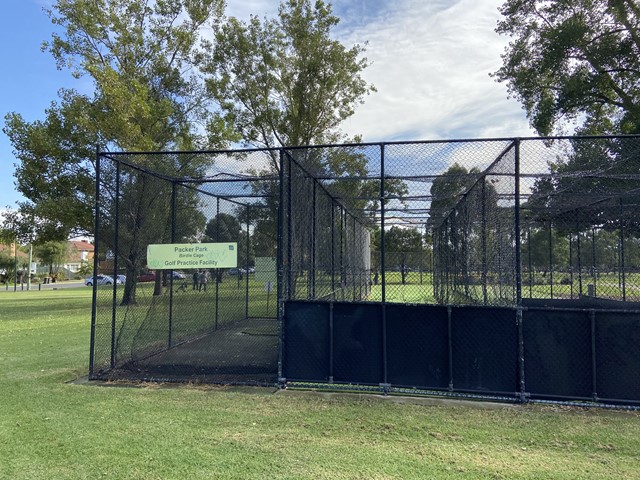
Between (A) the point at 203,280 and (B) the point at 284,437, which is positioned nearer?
(B) the point at 284,437

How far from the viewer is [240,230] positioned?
966 cm

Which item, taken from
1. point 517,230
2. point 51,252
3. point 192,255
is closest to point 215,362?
point 192,255

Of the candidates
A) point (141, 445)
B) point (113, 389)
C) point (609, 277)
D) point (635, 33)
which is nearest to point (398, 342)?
point (141, 445)

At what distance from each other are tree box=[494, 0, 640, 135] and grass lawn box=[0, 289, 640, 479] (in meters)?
14.3

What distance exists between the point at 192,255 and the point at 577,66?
51.9 feet

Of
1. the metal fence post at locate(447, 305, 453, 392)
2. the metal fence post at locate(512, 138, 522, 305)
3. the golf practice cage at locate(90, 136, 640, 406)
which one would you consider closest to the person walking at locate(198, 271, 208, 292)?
the golf practice cage at locate(90, 136, 640, 406)

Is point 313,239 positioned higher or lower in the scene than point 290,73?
lower

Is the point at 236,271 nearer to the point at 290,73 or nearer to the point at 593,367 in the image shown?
the point at 593,367

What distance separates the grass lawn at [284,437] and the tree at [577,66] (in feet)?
46.8

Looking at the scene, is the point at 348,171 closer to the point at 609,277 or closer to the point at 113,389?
the point at 113,389

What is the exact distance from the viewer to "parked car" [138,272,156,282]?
7.25 metres

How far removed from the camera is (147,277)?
7.32m

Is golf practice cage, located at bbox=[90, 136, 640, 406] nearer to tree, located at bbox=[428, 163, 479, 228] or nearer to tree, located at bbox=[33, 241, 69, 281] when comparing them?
tree, located at bbox=[428, 163, 479, 228]

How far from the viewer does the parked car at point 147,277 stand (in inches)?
286
